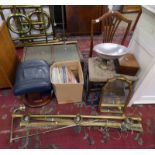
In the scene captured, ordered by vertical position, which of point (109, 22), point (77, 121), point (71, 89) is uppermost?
point (109, 22)

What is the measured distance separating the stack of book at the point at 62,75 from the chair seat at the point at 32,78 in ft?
0.24

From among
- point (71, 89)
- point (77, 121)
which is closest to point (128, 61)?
point (71, 89)

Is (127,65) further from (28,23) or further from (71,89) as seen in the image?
(28,23)

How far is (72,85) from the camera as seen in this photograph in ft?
4.76

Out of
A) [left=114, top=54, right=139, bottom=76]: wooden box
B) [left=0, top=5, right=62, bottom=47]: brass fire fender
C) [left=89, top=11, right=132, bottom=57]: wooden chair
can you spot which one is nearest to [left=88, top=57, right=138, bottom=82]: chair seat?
[left=114, top=54, right=139, bottom=76]: wooden box

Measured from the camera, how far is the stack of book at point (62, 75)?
149 cm

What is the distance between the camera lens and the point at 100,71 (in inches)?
56.0

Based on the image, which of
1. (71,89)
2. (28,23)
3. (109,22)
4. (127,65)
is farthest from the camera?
(28,23)

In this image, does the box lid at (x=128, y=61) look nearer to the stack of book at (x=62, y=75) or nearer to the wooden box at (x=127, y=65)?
the wooden box at (x=127, y=65)

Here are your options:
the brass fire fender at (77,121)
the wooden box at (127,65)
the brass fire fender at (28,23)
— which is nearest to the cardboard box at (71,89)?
the brass fire fender at (77,121)

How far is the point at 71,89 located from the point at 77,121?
32 cm

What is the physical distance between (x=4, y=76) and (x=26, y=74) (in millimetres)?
289

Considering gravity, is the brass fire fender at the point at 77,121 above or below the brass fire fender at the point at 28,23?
below

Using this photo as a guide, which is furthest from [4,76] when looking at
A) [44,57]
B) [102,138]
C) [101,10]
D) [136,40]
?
[101,10]
